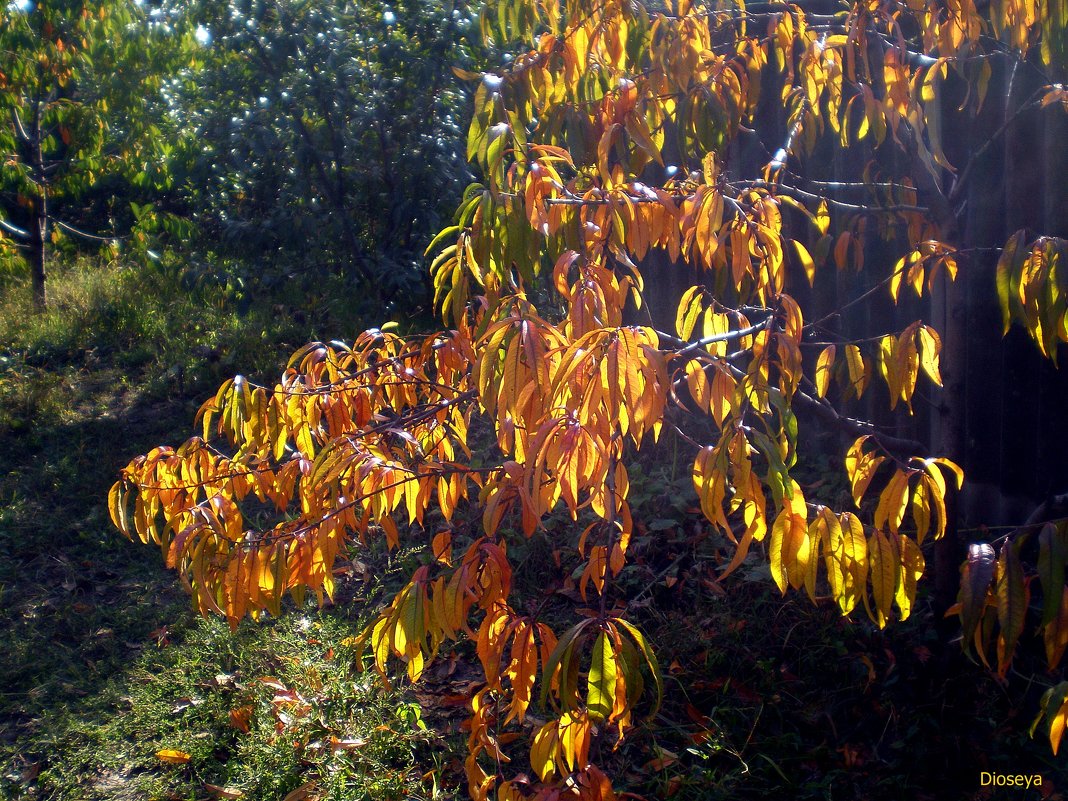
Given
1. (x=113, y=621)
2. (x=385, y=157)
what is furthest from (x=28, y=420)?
(x=385, y=157)

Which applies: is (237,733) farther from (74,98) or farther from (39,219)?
(74,98)

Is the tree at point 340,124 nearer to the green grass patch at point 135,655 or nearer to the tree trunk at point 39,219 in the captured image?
the green grass patch at point 135,655

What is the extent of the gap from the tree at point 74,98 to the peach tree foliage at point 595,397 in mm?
5090

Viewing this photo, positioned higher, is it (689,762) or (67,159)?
(67,159)

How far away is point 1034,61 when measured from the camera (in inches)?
116

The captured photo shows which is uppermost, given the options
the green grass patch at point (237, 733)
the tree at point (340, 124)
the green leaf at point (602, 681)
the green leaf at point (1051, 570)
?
the tree at point (340, 124)

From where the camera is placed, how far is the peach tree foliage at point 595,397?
1.50 meters

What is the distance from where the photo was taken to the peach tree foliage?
150 centimetres

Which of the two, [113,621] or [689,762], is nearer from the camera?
[689,762]

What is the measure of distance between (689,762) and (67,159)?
7119 mm

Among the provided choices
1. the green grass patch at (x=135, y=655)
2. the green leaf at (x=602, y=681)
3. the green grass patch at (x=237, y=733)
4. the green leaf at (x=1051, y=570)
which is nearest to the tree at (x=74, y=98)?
the green grass patch at (x=135, y=655)

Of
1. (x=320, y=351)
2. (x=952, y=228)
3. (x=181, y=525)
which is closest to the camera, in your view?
(x=181, y=525)

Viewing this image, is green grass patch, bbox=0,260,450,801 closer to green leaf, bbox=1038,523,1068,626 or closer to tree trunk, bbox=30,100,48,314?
tree trunk, bbox=30,100,48,314

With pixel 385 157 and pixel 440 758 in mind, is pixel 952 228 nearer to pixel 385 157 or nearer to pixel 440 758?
pixel 440 758
